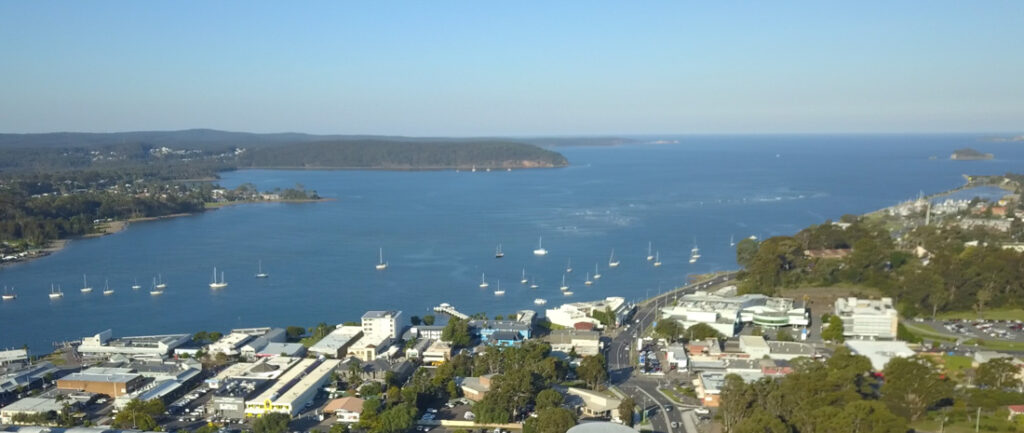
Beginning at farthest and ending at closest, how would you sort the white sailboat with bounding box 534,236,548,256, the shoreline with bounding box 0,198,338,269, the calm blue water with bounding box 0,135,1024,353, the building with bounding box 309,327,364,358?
the shoreline with bounding box 0,198,338,269, the white sailboat with bounding box 534,236,548,256, the calm blue water with bounding box 0,135,1024,353, the building with bounding box 309,327,364,358

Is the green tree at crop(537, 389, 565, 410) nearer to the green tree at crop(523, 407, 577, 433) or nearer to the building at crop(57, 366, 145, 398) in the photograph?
the green tree at crop(523, 407, 577, 433)

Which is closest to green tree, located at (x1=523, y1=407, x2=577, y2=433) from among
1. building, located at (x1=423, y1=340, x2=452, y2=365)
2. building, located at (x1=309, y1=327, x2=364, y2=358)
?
building, located at (x1=423, y1=340, x2=452, y2=365)

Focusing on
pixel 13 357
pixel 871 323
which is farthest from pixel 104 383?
pixel 871 323

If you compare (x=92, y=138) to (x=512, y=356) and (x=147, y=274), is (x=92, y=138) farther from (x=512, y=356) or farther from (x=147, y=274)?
(x=512, y=356)

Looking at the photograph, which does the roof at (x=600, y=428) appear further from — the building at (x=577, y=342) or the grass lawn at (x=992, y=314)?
the grass lawn at (x=992, y=314)

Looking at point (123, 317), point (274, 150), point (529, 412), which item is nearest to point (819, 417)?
point (529, 412)

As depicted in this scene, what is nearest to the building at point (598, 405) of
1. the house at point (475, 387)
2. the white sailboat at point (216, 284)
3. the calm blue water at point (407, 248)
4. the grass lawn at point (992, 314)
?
the house at point (475, 387)

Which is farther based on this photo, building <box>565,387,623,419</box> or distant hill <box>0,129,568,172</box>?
distant hill <box>0,129,568,172</box>
